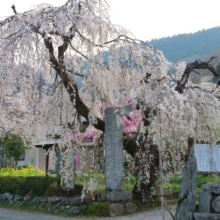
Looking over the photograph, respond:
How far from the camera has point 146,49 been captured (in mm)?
8117

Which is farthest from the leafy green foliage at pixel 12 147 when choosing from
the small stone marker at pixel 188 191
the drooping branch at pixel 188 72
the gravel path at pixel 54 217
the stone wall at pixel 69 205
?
the small stone marker at pixel 188 191

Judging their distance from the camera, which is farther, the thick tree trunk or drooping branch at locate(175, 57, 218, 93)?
the thick tree trunk

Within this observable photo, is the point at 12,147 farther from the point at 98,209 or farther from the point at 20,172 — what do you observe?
the point at 98,209

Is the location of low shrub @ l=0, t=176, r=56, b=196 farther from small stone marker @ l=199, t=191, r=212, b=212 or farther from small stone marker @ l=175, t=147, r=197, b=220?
small stone marker @ l=199, t=191, r=212, b=212

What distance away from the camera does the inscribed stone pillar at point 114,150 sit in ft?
26.3

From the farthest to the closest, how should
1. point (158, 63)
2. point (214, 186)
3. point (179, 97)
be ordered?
point (158, 63), point (179, 97), point (214, 186)

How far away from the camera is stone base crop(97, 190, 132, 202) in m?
8.03

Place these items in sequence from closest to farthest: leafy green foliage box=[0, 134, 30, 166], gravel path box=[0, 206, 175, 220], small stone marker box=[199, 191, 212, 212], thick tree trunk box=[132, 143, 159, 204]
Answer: small stone marker box=[199, 191, 212, 212] → gravel path box=[0, 206, 175, 220] → thick tree trunk box=[132, 143, 159, 204] → leafy green foliage box=[0, 134, 30, 166]

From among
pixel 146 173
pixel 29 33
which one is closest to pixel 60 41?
pixel 29 33

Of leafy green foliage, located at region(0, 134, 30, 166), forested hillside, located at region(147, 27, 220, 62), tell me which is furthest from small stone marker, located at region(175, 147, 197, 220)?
forested hillside, located at region(147, 27, 220, 62)

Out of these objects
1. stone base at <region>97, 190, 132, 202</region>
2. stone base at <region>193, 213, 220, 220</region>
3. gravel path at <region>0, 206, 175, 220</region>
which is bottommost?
gravel path at <region>0, 206, 175, 220</region>

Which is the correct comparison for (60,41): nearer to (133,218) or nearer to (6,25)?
(6,25)

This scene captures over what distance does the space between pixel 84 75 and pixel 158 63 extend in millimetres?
2113

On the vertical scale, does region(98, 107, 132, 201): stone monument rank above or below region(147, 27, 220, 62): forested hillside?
below
